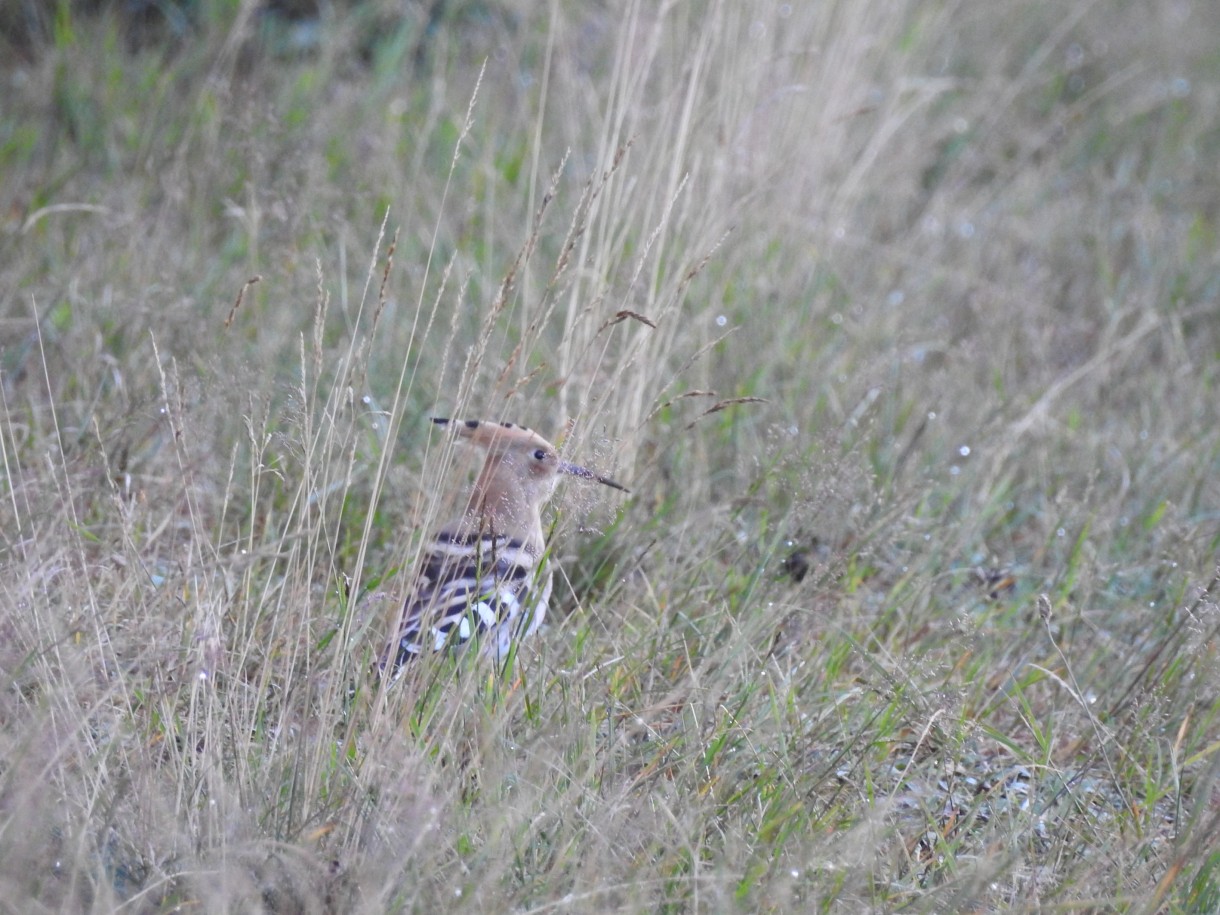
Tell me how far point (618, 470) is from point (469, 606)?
31.2 inches

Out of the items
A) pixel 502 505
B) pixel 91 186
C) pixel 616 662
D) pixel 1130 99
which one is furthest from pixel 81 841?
pixel 1130 99

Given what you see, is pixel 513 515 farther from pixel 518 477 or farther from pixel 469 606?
pixel 469 606

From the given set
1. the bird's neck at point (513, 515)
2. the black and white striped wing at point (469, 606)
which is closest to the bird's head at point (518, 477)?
the bird's neck at point (513, 515)

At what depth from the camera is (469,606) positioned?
222 cm

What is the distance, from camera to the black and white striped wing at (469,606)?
218 centimetres

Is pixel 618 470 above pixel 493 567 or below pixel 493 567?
below

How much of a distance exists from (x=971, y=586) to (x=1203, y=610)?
2.55 ft

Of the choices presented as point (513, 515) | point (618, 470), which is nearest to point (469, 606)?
point (513, 515)

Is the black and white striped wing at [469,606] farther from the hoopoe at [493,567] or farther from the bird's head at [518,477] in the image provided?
the bird's head at [518,477]

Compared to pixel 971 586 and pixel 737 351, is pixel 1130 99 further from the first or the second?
pixel 971 586

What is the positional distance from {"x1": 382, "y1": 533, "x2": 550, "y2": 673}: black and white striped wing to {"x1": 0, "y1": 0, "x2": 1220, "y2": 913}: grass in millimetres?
64

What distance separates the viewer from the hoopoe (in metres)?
2.21

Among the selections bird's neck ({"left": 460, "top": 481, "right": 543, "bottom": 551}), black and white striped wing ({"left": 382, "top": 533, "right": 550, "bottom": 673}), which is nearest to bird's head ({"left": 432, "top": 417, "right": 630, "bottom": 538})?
bird's neck ({"left": 460, "top": 481, "right": 543, "bottom": 551})

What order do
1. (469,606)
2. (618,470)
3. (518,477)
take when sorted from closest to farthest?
(469,606)
(518,477)
(618,470)
